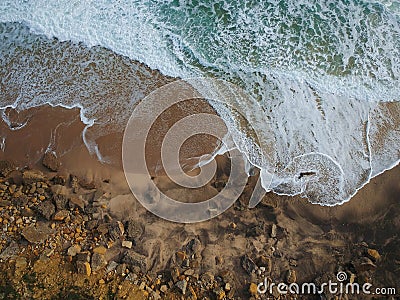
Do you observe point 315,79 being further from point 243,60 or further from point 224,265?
point 224,265

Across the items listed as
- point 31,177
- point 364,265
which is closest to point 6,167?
point 31,177

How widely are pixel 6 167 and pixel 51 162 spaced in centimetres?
73

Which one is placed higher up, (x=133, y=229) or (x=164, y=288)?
(x=133, y=229)

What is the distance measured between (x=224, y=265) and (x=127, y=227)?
1551 mm

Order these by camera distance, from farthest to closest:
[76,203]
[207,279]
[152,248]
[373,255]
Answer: [76,203] → [373,255] → [152,248] → [207,279]

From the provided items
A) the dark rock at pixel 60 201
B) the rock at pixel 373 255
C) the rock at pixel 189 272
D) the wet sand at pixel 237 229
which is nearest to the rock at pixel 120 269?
the wet sand at pixel 237 229

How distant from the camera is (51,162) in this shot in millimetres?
5953

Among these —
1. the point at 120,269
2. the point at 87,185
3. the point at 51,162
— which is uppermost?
the point at 51,162

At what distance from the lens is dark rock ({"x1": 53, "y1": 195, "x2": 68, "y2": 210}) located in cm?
551

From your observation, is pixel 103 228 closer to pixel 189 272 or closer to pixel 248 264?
pixel 189 272

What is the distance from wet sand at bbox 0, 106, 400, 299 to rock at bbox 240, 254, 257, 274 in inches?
0.5

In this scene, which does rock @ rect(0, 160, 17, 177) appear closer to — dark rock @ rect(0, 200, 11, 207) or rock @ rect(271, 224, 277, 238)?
dark rock @ rect(0, 200, 11, 207)

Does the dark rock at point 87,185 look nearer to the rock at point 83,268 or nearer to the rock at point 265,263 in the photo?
the rock at point 83,268

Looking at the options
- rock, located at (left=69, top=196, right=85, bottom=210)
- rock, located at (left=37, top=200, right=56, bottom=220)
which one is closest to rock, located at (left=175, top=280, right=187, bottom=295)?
rock, located at (left=69, top=196, right=85, bottom=210)
